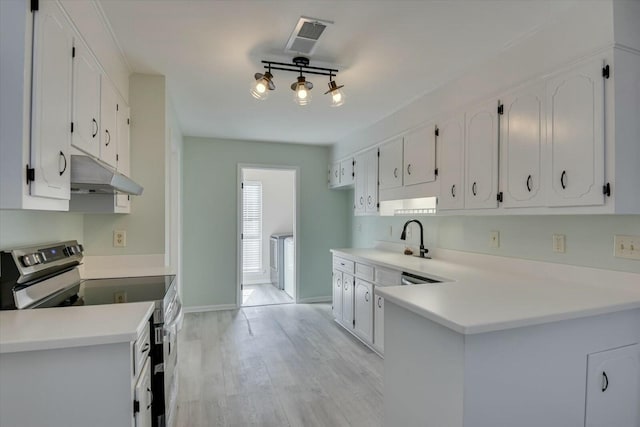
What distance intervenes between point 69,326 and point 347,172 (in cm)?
382

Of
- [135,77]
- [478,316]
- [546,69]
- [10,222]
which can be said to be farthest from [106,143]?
[546,69]

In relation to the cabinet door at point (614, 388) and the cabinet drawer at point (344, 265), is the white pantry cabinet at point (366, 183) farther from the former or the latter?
the cabinet door at point (614, 388)

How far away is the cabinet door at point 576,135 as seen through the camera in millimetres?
1706

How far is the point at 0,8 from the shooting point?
116 centimetres

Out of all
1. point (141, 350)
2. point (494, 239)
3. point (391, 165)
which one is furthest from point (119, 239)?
point (494, 239)

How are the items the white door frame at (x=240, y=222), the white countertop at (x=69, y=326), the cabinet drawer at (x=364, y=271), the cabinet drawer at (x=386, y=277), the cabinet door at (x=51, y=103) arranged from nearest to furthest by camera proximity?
1. the white countertop at (x=69, y=326)
2. the cabinet door at (x=51, y=103)
3. the cabinet drawer at (x=386, y=277)
4. the cabinet drawer at (x=364, y=271)
5. the white door frame at (x=240, y=222)

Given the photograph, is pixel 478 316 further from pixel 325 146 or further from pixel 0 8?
pixel 325 146

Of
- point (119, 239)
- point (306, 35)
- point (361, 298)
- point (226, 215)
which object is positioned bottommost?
point (361, 298)

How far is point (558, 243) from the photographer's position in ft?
7.04

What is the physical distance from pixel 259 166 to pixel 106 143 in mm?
3007

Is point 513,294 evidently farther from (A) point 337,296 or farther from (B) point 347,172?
(B) point 347,172

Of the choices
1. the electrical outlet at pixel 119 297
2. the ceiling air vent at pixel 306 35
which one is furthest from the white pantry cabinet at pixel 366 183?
the electrical outlet at pixel 119 297

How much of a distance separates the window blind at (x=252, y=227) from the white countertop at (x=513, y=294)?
4.61 metres

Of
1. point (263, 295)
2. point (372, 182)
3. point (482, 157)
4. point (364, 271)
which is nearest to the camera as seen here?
point (482, 157)
